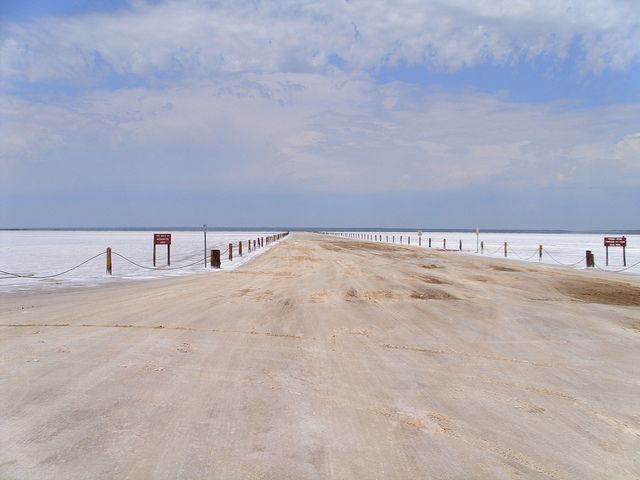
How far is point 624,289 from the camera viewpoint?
16141mm

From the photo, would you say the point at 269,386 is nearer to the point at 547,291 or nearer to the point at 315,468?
the point at 315,468

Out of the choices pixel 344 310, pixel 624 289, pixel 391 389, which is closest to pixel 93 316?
pixel 344 310

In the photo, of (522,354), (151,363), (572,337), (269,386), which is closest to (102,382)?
(151,363)

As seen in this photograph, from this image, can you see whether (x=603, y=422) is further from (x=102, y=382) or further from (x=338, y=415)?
(x=102, y=382)

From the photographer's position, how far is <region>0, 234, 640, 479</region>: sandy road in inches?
161

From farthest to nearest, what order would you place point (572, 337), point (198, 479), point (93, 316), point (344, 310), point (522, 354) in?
point (344, 310), point (93, 316), point (572, 337), point (522, 354), point (198, 479)

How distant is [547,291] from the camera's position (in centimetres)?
1556

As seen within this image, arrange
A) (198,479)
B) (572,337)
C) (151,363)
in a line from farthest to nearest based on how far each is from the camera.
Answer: (572,337) → (151,363) → (198,479)

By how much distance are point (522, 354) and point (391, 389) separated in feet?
9.67

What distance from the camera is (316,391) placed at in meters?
5.79

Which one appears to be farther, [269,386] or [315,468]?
[269,386]

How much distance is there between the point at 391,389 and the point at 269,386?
1383mm

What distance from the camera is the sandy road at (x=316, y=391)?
4.09 m

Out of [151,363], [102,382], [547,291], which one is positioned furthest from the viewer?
[547,291]
